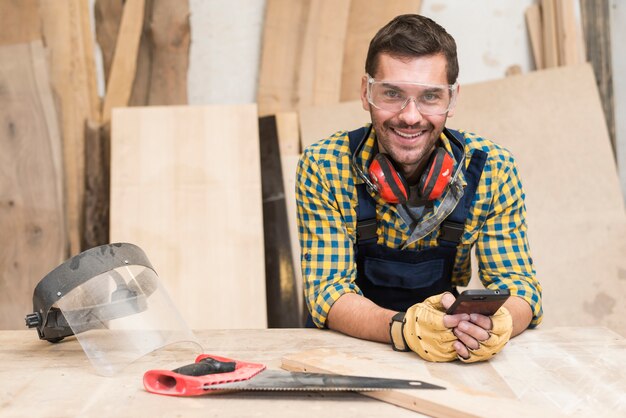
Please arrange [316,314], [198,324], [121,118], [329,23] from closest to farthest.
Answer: [316,314] → [198,324] → [121,118] → [329,23]

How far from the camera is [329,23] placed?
13.8 feet

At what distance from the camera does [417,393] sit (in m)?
1.52

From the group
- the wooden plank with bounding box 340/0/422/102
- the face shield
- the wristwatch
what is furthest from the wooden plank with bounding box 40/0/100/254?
the wristwatch

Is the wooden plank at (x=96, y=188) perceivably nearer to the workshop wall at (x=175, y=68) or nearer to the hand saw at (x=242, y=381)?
the workshop wall at (x=175, y=68)

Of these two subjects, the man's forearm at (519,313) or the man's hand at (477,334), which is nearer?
the man's hand at (477,334)

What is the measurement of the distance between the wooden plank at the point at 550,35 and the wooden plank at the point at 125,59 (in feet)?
7.49

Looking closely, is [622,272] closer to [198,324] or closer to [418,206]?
[418,206]

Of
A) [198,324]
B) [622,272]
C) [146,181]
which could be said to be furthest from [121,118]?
[622,272]

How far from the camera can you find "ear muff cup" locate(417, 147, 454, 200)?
7.38 ft

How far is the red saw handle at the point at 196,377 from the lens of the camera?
1.58m

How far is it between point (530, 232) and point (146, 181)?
6.59 ft

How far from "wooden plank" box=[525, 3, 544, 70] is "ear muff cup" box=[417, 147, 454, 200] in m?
2.33

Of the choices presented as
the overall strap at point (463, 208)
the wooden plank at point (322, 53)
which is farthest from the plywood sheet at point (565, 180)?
the overall strap at point (463, 208)

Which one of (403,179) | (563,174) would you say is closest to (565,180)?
(563,174)
